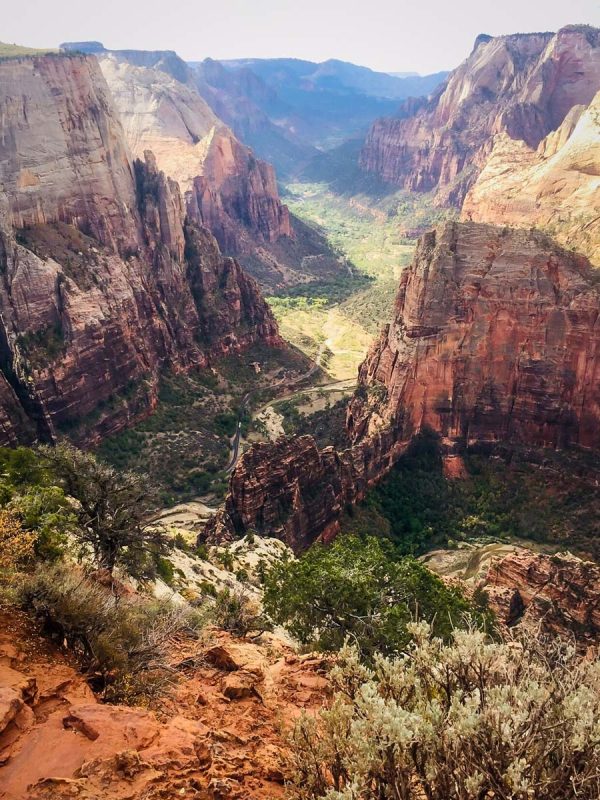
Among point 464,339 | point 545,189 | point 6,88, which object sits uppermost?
point 6,88

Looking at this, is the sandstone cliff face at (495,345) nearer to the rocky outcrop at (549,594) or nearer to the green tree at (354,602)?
the rocky outcrop at (549,594)

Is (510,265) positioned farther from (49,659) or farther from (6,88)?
(6,88)

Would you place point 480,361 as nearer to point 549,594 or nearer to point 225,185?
point 549,594

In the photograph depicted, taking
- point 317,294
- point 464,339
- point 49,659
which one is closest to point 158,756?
point 49,659

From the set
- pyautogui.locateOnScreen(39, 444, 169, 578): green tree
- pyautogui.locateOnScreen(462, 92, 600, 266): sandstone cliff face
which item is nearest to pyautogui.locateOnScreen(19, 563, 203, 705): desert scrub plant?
pyautogui.locateOnScreen(39, 444, 169, 578): green tree

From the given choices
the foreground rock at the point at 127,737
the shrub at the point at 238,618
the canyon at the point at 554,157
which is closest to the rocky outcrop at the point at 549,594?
the shrub at the point at 238,618

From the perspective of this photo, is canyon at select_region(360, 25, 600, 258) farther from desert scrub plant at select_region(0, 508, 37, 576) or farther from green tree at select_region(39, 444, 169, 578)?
desert scrub plant at select_region(0, 508, 37, 576)
